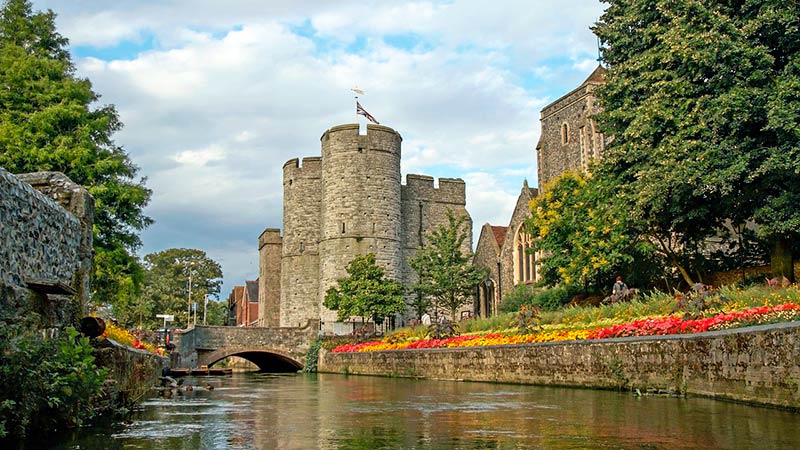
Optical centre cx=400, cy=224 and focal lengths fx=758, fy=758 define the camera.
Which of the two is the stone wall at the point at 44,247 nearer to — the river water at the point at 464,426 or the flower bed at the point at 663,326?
the river water at the point at 464,426

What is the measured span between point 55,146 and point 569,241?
58.6 ft

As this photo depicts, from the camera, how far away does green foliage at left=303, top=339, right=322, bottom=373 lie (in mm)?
42406

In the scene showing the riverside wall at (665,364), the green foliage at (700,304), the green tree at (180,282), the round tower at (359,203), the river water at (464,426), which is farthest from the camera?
the green tree at (180,282)

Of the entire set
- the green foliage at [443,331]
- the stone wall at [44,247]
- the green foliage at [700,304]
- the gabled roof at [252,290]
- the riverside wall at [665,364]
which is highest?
the gabled roof at [252,290]

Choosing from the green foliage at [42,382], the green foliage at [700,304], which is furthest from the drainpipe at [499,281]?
the green foliage at [42,382]

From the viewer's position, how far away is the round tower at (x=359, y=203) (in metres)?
48.4

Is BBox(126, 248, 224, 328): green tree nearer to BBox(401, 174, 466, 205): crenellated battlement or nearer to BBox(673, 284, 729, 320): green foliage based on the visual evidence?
BBox(401, 174, 466, 205): crenellated battlement

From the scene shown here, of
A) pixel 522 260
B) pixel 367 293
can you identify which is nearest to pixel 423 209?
pixel 367 293

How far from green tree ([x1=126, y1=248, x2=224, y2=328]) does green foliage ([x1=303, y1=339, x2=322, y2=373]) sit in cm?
3421

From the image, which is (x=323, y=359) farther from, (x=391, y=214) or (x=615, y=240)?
(x=615, y=240)

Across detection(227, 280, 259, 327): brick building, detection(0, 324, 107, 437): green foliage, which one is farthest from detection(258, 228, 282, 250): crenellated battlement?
detection(0, 324, 107, 437): green foliage

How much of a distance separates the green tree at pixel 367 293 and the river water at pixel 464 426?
3179 centimetres

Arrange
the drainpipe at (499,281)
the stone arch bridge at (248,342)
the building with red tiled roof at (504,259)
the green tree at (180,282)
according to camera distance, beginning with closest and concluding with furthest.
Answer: the building with red tiled roof at (504,259), the stone arch bridge at (248,342), the drainpipe at (499,281), the green tree at (180,282)

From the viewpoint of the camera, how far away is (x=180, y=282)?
84.8m
